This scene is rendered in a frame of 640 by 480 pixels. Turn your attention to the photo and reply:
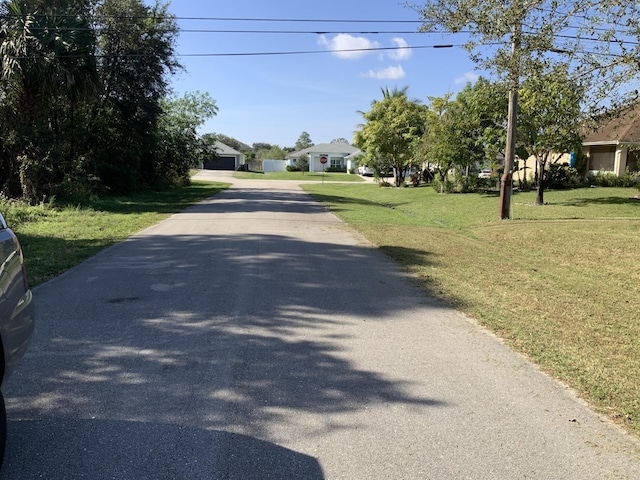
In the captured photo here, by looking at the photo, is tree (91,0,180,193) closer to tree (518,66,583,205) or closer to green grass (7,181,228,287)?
green grass (7,181,228,287)

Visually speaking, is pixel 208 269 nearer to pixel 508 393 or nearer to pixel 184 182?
pixel 508 393

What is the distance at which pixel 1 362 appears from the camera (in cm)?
290

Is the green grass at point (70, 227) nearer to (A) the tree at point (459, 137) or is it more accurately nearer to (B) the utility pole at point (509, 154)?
(B) the utility pole at point (509, 154)

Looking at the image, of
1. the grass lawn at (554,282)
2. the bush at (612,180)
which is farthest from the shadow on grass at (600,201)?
the bush at (612,180)

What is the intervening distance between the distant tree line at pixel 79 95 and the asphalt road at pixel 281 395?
13.0m

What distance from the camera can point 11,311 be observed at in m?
3.03

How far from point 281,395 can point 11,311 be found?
193 centimetres

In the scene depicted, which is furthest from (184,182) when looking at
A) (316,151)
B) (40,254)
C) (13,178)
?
(316,151)

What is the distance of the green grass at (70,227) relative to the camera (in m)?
8.85

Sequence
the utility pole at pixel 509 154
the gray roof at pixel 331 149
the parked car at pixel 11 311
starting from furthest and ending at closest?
the gray roof at pixel 331 149 < the utility pole at pixel 509 154 < the parked car at pixel 11 311

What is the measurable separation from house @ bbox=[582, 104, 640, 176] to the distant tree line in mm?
23206

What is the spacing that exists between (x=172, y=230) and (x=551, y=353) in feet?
33.5

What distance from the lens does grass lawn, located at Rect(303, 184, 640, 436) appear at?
4535 millimetres

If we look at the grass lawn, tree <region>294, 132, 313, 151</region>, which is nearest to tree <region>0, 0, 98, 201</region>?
the grass lawn
